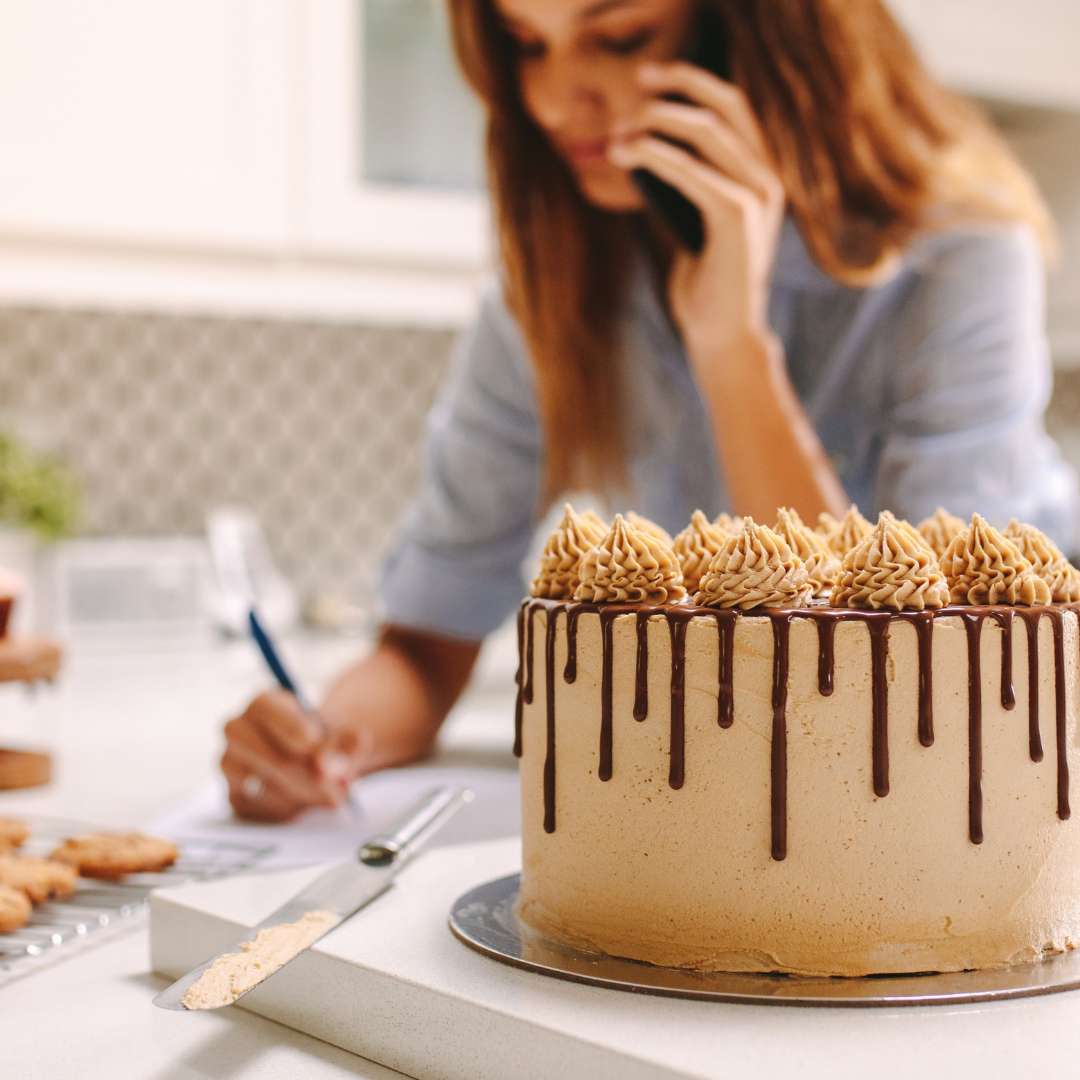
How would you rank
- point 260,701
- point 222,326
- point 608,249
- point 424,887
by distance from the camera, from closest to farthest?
point 424,887
point 260,701
point 608,249
point 222,326

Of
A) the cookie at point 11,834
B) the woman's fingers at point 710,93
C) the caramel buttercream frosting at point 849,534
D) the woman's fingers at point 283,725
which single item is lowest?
the cookie at point 11,834

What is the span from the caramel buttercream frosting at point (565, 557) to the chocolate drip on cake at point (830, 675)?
0.05 metres

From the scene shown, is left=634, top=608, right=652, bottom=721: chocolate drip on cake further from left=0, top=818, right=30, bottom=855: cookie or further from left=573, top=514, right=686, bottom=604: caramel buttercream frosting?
left=0, top=818, right=30, bottom=855: cookie

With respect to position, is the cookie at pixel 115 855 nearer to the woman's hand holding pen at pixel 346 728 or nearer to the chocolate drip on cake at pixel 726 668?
the woman's hand holding pen at pixel 346 728

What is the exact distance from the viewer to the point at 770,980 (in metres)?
0.57

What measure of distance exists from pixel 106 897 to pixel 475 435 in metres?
0.90

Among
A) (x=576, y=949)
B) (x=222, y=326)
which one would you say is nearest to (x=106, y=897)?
(x=576, y=949)

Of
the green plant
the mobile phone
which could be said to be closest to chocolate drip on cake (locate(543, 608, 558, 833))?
the mobile phone

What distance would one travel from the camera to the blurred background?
206cm

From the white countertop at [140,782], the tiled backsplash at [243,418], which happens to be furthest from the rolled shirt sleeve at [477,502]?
the tiled backsplash at [243,418]

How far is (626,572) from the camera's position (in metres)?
0.64

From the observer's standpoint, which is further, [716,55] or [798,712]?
[716,55]

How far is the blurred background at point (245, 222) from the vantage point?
2.06 m

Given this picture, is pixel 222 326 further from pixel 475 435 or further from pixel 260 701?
pixel 260 701
